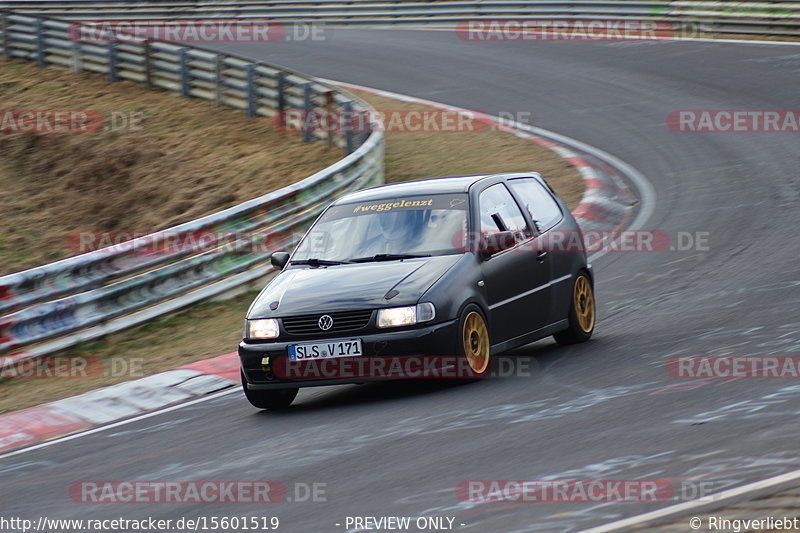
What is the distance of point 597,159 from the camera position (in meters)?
19.5

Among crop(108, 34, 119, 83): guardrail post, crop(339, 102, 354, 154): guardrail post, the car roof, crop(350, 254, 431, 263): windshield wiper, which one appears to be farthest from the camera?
crop(108, 34, 119, 83): guardrail post

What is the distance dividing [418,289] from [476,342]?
2.17ft

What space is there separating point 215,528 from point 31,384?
551 cm

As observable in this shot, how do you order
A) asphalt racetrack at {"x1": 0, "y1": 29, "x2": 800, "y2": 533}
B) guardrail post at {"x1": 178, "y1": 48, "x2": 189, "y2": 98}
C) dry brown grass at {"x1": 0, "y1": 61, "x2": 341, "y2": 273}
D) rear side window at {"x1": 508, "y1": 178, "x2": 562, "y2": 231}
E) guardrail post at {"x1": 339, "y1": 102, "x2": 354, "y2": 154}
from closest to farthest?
asphalt racetrack at {"x1": 0, "y1": 29, "x2": 800, "y2": 533} < rear side window at {"x1": 508, "y1": 178, "x2": 562, "y2": 231} < dry brown grass at {"x1": 0, "y1": 61, "x2": 341, "y2": 273} < guardrail post at {"x1": 339, "y1": 102, "x2": 354, "y2": 154} < guardrail post at {"x1": 178, "y1": 48, "x2": 189, "y2": 98}

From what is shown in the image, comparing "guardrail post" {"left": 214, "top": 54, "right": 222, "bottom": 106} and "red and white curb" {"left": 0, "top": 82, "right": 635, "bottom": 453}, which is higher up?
"guardrail post" {"left": 214, "top": 54, "right": 222, "bottom": 106}

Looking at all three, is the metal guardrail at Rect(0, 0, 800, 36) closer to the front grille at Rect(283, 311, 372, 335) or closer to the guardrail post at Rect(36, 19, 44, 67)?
the guardrail post at Rect(36, 19, 44, 67)

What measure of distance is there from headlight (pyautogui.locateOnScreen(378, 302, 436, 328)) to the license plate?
0.23m

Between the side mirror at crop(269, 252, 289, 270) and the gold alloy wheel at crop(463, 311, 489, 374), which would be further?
the side mirror at crop(269, 252, 289, 270)

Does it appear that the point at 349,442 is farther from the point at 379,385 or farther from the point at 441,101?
the point at 441,101

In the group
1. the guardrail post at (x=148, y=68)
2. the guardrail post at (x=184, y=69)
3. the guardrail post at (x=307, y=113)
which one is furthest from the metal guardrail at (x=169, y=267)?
the guardrail post at (x=148, y=68)

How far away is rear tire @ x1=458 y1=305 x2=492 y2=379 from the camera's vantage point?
8.56 metres

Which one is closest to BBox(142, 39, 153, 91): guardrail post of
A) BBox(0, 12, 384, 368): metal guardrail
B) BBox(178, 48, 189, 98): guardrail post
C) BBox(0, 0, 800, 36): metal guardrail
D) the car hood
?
BBox(178, 48, 189, 98): guardrail post

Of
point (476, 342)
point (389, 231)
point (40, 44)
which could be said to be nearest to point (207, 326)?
point (389, 231)

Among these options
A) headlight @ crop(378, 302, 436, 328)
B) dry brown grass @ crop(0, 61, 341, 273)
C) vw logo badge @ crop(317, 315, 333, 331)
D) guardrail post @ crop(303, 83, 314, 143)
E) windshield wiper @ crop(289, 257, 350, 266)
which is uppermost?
windshield wiper @ crop(289, 257, 350, 266)
